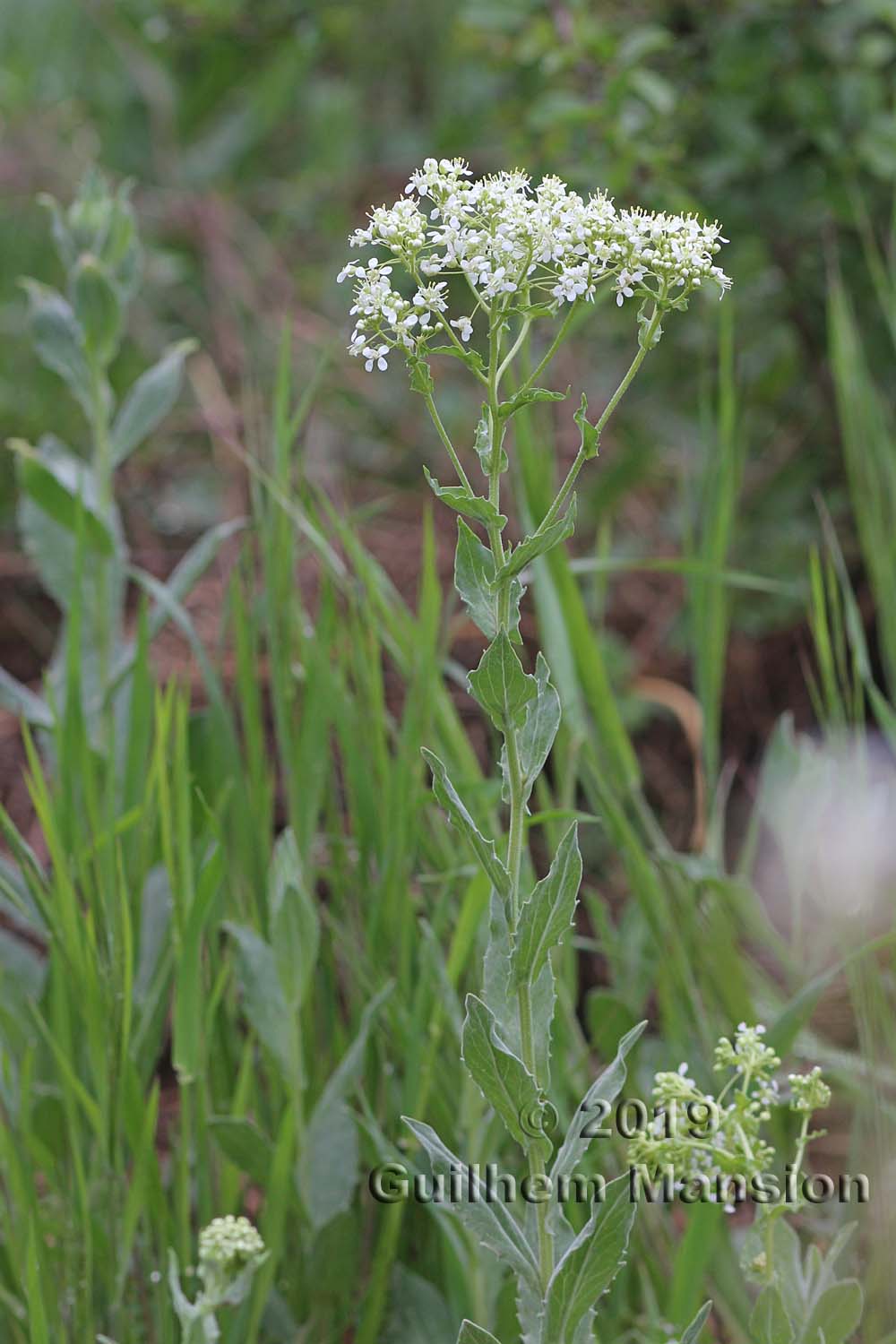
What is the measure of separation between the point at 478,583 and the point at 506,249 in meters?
0.17

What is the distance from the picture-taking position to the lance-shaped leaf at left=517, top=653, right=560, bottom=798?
778 mm

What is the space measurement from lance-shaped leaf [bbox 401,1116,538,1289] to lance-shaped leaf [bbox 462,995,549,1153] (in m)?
0.04

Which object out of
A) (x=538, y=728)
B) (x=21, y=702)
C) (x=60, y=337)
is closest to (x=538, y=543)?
(x=538, y=728)

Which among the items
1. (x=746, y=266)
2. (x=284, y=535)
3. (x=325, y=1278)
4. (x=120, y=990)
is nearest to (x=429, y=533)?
(x=284, y=535)

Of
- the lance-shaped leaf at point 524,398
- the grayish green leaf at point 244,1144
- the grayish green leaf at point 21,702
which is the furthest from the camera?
the grayish green leaf at point 21,702

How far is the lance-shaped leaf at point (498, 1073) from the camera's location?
0.74 metres

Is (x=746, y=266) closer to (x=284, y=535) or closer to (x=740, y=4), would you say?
(x=740, y=4)

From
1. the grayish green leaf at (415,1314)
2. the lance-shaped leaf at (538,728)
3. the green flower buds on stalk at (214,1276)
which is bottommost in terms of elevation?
the grayish green leaf at (415,1314)

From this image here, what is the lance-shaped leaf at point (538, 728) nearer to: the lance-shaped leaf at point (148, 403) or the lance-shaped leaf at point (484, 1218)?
the lance-shaped leaf at point (484, 1218)

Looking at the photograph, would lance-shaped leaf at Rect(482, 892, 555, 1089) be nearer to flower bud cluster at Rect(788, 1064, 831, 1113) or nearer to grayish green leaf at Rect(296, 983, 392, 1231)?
flower bud cluster at Rect(788, 1064, 831, 1113)

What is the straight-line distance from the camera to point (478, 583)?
0.77 metres

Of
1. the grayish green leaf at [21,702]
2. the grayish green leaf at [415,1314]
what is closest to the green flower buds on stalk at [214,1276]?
the grayish green leaf at [415,1314]

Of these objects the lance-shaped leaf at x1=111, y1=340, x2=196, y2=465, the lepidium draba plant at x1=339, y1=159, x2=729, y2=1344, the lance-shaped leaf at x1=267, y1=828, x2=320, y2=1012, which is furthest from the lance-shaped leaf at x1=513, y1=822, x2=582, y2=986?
the lance-shaped leaf at x1=111, y1=340, x2=196, y2=465

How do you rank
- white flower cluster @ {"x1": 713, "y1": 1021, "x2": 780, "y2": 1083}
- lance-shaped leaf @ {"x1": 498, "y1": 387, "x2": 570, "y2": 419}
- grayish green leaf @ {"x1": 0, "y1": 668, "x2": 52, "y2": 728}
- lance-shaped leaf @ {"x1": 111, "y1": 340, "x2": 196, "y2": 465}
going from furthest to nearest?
lance-shaped leaf @ {"x1": 111, "y1": 340, "x2": 196, "y2": 465}
grayish green leaf @ {"x1": 0, "y1": 668, "x2": 52, "y2": 728}
white flower cluster @ {"x1": 713, "y1": 1021, "x2": 780, "y2": 1083}
lance-shaped leaf @ {"x1": 498, "y1": 387, "x2": 570, "y2": 419}
